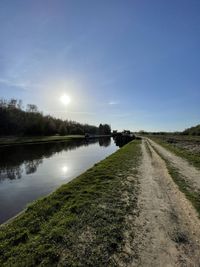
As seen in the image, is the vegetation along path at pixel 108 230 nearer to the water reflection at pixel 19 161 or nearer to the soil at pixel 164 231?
the soil at pixel 164 231

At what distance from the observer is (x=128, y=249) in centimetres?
459

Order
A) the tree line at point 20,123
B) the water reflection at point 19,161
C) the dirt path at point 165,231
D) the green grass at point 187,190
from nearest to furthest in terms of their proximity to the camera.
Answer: the dirt path at point 165,231
the green grass at point 187,190
the water reflection at point 19,161
the tree line at point 20,123

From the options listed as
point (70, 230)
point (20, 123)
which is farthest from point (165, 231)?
point (20, 123)

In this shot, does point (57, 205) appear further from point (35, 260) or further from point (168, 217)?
point (168, 217)

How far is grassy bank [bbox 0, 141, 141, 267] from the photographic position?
430 centimetres

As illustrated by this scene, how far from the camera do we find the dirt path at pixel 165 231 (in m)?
4.27

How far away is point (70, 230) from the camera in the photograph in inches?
215

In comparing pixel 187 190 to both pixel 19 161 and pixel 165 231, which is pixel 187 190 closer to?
pixel 165 231

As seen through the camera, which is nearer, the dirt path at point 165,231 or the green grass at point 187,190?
the dirt path at point 165,231

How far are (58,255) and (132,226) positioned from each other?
7.06 feet

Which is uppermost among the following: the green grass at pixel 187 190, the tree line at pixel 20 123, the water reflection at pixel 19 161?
the tree line at pixel 20 123

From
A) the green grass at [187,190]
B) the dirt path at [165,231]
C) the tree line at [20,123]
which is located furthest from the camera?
the tree line at [20,123]

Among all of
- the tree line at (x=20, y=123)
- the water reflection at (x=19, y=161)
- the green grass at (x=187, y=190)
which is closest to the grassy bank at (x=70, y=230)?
the green grass at (x=187, y=190)

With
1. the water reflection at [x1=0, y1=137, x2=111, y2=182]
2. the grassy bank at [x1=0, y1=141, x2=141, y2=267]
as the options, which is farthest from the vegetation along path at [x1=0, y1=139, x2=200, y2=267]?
the water reflection at [x1=0, y1=137, x2=111, y2=182]
